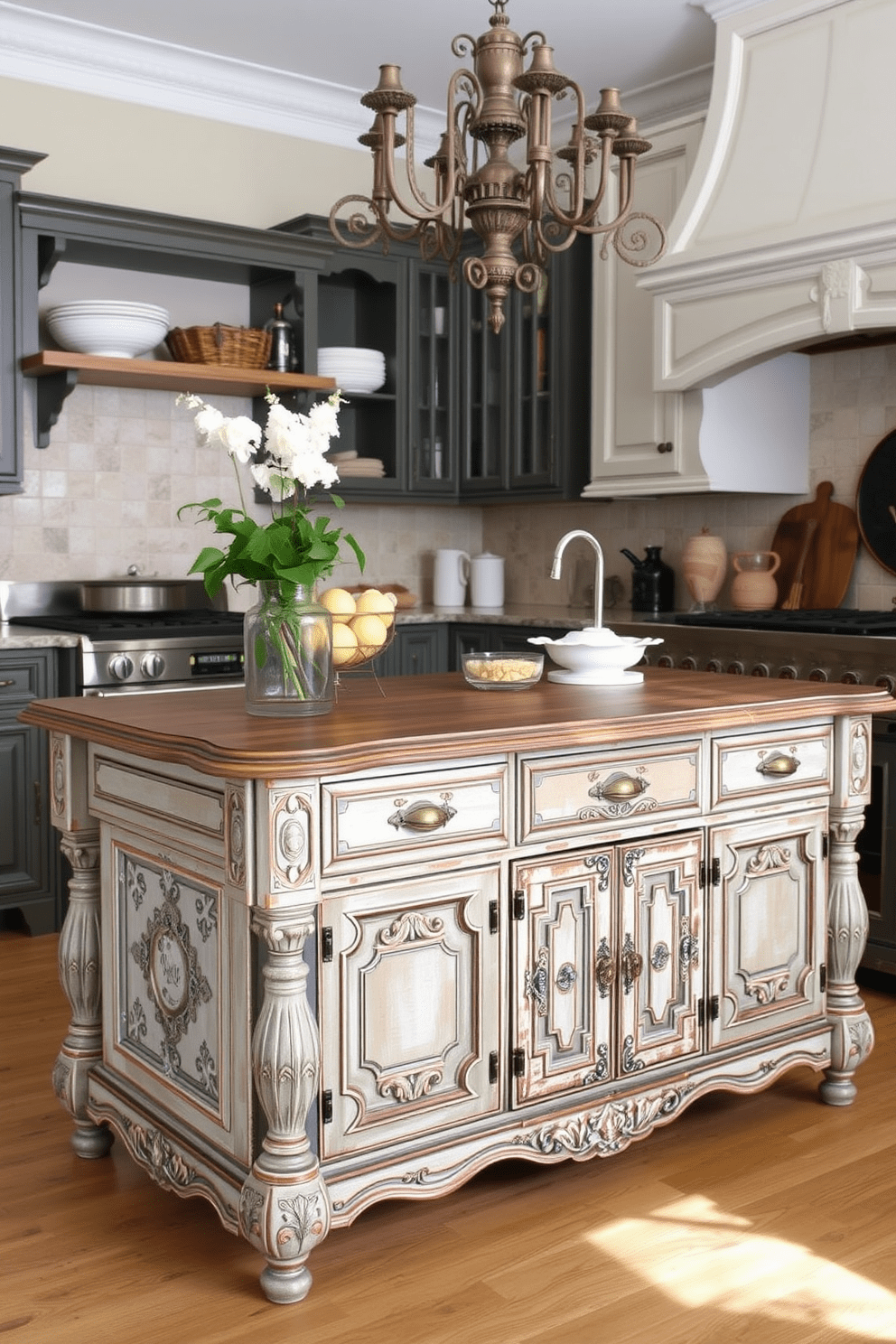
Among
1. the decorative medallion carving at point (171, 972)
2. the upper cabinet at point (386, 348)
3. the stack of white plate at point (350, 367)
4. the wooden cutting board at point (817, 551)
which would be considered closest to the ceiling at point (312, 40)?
the upper cabinet at point (386, 348)

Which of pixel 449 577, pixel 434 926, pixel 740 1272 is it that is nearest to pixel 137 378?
pixel 449 577

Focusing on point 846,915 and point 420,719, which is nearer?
point 420,719

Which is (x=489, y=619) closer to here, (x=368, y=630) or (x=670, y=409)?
(x=670, y=409)

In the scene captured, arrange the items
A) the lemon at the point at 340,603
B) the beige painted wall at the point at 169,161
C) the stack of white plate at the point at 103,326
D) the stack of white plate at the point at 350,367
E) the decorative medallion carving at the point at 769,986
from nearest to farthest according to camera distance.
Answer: the lemon at the point at 340,603, the decorative medallion carving at the point at 769,986, the stack of white plate at the point at 103,326, the beige painted wall at the point at 169,161, the stack of white plate at the point at 350,367

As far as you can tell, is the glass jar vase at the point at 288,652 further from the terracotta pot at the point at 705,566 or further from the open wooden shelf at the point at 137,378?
the terracotta pot at the point at 705,566

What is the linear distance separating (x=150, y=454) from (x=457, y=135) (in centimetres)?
260

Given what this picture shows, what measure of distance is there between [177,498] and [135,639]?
0.99 m

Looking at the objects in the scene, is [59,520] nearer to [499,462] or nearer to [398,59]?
[499,462]

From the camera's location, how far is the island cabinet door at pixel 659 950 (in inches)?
96.7

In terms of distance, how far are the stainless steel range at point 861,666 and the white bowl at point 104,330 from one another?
7.10 feet

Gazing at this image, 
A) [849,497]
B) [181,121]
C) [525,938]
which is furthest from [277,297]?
[525,938]

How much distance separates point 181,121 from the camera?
502cm

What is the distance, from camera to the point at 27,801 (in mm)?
4125

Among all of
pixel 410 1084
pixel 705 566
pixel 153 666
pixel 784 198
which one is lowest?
pixel 410 1084
